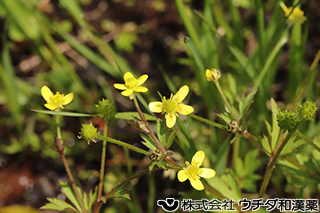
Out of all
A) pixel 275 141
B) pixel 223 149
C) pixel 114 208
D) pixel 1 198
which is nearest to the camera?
pixel 275 141

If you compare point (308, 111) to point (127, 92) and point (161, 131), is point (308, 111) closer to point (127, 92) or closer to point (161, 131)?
point (161, 131)

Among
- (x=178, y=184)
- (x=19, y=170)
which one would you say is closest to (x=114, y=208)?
(x=178, y=184)

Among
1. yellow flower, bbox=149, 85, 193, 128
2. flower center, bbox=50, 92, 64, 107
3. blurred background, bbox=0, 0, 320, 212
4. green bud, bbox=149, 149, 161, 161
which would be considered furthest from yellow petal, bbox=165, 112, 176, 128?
blurred background, bbox=0, 0, 320, 212

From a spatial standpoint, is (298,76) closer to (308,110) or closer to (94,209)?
(308,110)

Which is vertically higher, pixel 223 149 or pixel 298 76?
pixel 298 76

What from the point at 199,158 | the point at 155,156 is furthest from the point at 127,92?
the point at 199,158

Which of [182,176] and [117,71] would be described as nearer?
[182,176]
